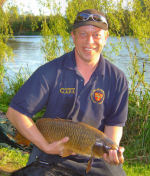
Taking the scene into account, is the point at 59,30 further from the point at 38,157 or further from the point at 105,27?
the point at 38,157

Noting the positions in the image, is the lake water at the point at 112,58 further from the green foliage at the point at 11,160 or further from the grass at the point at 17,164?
the green foliage at the point at 11,160

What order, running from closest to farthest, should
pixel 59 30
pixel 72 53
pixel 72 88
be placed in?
1. pixel 72 88
2. pixel 72 53
3. pixel 59 30

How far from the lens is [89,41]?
2357 mm

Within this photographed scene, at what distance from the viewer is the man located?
221 centimetres

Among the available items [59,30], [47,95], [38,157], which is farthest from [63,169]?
[59,30]

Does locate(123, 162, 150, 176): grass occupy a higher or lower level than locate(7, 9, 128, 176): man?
lower

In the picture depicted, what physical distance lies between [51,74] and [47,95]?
7.0 inches

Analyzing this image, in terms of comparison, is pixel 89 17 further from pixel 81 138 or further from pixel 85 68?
pixel 81 138

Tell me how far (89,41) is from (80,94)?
1.51ft

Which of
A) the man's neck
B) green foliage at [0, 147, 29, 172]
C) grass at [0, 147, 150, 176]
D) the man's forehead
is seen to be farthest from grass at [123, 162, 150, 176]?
the man's forehead

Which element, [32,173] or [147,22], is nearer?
[32,173]

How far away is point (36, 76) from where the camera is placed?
7.29ft

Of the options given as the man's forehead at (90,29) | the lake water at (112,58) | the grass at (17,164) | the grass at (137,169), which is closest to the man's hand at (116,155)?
the man's forehead at (90,29)

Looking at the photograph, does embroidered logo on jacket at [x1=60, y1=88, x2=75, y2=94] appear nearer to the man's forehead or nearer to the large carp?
the large carp
